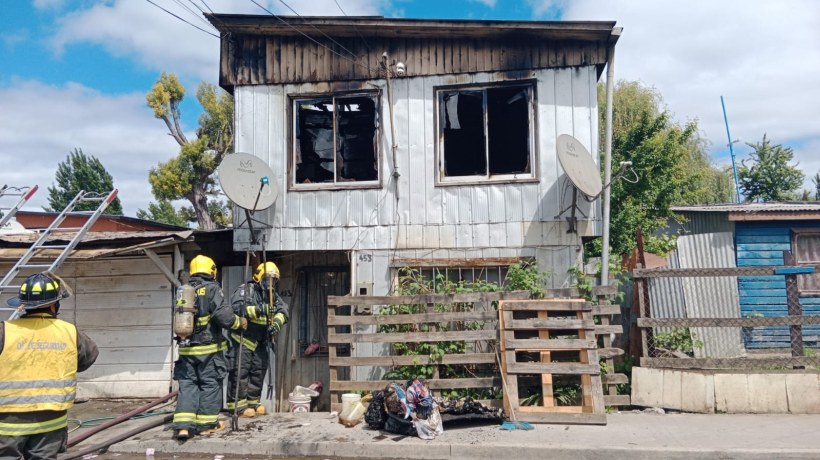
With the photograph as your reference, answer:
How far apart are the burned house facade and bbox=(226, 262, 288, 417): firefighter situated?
1268 millimetres

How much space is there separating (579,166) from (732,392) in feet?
11.3

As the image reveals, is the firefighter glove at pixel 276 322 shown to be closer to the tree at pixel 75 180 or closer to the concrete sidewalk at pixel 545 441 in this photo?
the concrete sidewalk at pixel 545 441

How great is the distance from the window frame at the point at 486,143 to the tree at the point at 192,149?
64.3 ft

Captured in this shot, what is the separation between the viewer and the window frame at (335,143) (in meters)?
8.55

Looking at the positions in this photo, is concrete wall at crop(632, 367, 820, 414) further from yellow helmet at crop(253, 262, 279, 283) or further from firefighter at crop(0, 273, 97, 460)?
firefighter at crop(0, 273, 97, 460)

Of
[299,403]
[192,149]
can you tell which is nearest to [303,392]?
[299,403]

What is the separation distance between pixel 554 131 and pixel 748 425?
4.55m

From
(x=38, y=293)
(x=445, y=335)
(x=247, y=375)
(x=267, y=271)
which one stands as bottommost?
(x=247, y=375)

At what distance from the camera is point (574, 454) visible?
543 cm

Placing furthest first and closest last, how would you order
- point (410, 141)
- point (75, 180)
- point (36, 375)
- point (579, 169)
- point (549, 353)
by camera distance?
point (75, 180) → point (410, 141) → point (579, 169) → point (549, 353) → point (36, 375)

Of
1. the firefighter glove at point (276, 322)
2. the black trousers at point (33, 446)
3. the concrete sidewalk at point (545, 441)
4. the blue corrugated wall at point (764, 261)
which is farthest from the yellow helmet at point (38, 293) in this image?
the blue corrugated wall at point (764, 261)

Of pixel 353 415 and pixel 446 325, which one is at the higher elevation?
pixel 446 325

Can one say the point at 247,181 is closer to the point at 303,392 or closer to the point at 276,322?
the point at 276,322

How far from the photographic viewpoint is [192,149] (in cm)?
2612
